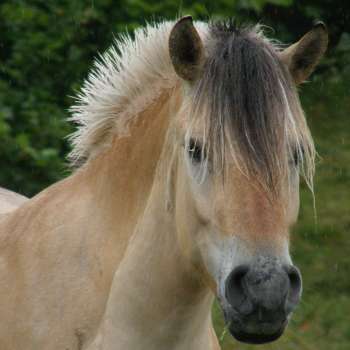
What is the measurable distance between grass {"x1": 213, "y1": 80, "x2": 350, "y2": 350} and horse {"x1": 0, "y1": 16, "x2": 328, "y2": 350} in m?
2.08

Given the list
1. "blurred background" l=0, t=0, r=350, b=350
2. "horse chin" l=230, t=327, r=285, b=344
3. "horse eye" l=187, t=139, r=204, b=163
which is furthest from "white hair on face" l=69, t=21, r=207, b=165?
"blurred background" l=0, t=0, r=350, b=350

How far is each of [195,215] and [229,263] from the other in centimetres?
29

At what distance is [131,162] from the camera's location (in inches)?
142

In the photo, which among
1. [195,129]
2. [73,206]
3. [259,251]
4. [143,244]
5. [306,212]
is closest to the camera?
[259,251]

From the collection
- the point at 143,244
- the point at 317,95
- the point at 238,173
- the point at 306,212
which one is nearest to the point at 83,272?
the point at 143,244

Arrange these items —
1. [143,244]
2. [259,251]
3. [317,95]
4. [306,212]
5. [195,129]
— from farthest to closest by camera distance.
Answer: [317,95], [306,212], [143,244], [195,129], [259,251]

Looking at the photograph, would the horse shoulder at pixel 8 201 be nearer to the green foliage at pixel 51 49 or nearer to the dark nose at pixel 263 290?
the green foliage at pixel 51 49

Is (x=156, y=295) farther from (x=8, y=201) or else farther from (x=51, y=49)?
(x=51, y=49)

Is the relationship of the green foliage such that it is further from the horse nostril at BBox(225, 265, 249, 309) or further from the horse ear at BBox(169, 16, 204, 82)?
the horse nostril at BBox(225, 265, 249, 309)

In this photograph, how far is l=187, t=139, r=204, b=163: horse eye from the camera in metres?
3.16

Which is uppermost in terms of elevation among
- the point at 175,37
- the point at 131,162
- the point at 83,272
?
the point at 175,37

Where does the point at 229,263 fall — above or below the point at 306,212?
above

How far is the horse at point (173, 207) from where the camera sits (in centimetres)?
299

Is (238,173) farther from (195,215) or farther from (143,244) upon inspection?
(143,244)
